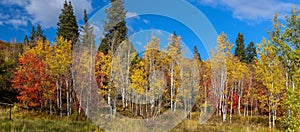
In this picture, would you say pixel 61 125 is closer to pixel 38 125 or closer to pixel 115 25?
pixel 38 125

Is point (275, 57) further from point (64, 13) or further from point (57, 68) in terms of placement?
point (64, 13)

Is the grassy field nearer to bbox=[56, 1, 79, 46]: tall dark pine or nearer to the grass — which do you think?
the grass

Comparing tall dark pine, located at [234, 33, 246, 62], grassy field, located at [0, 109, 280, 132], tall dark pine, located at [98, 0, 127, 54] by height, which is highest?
tall dark pine, located at [234, 33, 246, 62]

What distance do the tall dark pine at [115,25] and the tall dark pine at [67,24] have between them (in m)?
21.4

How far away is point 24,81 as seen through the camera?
81.5 ft

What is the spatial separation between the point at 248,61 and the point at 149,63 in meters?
41.9

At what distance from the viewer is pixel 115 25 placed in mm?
12102

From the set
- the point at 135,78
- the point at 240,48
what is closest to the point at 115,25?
the point at 135,78

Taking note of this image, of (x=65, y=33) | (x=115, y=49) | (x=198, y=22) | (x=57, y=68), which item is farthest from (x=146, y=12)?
(x=65, y=33)

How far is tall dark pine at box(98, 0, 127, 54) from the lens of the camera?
997cm

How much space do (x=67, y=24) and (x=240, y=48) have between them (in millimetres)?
36831

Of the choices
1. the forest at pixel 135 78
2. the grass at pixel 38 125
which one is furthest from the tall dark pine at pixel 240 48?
the grass at pixel 38 125

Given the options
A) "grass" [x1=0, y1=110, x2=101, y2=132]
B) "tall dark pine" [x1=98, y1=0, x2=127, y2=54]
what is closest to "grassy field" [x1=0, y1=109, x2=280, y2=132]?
"grass" [x1=0, y1=110, x2=101, y2=132]

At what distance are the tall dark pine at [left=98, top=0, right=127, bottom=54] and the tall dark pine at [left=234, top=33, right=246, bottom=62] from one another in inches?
1789
